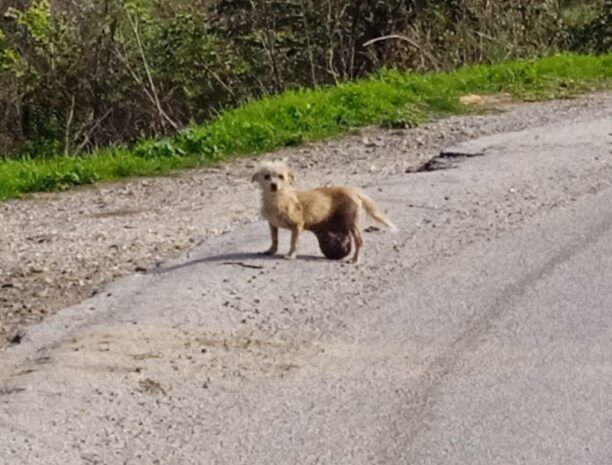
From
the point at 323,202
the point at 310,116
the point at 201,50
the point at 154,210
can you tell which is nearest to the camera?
the point at 323,202

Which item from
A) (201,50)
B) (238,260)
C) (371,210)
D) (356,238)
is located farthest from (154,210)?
(201,50)

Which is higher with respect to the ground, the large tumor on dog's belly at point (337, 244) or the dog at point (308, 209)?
the dog at point (308, 209)

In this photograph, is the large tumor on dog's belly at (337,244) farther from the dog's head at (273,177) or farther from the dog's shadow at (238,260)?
the dog's head at (273,177)

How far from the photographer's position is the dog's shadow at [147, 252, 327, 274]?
9180mm

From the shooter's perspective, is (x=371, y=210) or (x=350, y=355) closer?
(x=350, y=355)

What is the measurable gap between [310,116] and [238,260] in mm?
5084

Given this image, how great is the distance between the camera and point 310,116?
14164 millimetres

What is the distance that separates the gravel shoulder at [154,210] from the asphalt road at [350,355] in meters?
0.41

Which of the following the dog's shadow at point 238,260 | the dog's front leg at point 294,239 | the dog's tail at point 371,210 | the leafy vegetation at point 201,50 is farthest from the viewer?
the leafy vegetation at point 201,50

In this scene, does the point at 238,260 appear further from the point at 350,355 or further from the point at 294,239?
the point at 350,355

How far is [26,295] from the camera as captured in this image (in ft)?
29.8

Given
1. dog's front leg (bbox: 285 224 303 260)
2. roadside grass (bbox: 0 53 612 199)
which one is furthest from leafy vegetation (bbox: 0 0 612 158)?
dog's front leg (bbox: 285 224 303 260)

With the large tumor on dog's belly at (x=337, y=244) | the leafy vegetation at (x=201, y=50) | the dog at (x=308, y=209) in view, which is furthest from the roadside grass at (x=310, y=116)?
the large tumor on dog's belly at (x=337, y=244)

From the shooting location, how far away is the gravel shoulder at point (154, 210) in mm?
9344
